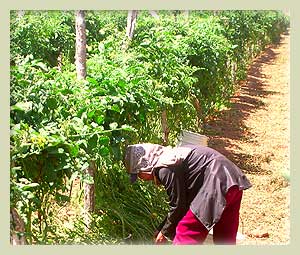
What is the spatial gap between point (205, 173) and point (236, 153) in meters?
2.84

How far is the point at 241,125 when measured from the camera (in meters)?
6.50

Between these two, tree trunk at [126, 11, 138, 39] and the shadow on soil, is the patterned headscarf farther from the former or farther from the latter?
the shadow on soil

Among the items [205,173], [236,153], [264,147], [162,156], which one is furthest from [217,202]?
[264,147]

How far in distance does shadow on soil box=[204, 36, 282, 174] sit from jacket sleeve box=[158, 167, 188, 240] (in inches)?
94.7

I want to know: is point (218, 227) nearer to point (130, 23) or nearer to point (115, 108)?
point (115, 108)

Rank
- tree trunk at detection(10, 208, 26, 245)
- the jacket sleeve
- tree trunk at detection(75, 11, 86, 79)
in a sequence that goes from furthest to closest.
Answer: tree trunk at detection(75, 11, 86, 79), the jacket sleeve, tree trunk at detection(10, 208, 26, 245)

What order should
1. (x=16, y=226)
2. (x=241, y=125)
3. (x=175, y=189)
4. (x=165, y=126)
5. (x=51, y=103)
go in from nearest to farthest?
(x=16, y=226)
(x=51, y=103)
(x=175, y=189)
(x=165, y=126)
(x=241, y=125)

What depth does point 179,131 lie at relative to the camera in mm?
4082

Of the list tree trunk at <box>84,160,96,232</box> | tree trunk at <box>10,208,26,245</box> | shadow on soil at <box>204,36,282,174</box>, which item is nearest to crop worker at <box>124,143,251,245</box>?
tree trunk at <box>84,160,96,232</box>

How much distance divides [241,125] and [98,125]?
4.09 metres

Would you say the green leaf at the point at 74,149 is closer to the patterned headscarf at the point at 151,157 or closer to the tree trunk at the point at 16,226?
the tree trunk at the point at 16,226

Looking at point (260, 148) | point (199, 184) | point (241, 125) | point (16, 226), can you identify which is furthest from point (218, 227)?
point (241, 125)

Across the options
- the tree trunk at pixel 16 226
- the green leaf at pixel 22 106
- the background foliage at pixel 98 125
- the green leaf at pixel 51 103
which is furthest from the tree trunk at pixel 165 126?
the tree trunk at pixel 16 226

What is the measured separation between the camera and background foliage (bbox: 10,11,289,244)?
214 cm
